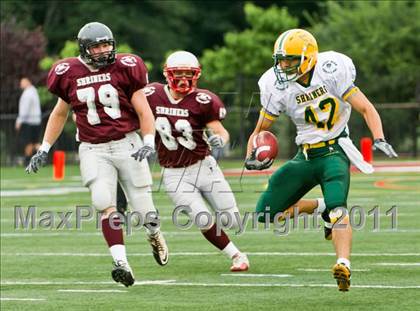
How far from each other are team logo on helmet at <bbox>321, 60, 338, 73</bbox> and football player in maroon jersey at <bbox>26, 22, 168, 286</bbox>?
1.15 meters

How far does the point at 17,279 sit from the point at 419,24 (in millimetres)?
20049

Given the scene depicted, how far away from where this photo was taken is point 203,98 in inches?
341

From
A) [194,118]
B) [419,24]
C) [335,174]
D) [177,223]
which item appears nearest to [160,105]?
[194,118]

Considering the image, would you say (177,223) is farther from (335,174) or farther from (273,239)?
(335,174)

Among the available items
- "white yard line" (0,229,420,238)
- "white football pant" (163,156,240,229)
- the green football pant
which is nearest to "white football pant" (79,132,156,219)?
the green football pant

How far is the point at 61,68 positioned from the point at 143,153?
2.64 ft

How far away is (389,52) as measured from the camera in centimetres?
2753

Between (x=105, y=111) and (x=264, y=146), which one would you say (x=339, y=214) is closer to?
(x=264, y=146)

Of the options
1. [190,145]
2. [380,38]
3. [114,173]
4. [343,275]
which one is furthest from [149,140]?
[380,38]

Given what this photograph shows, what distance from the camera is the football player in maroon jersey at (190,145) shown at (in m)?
8.57

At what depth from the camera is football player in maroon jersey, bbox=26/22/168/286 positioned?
742 centimetres

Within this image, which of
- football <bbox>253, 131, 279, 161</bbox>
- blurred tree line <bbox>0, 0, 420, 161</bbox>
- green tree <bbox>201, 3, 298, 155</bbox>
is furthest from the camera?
green tree <bbox>201, 3, 298, 155</bbox>

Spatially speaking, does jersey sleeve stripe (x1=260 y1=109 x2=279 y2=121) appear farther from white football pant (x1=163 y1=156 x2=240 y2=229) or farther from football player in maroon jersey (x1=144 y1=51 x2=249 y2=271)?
white football pant (x1=163 y1=156 x2=240 y2=229)

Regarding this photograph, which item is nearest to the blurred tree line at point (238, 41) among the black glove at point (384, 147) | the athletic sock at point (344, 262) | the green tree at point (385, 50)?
the green tree at point (385, 50)
